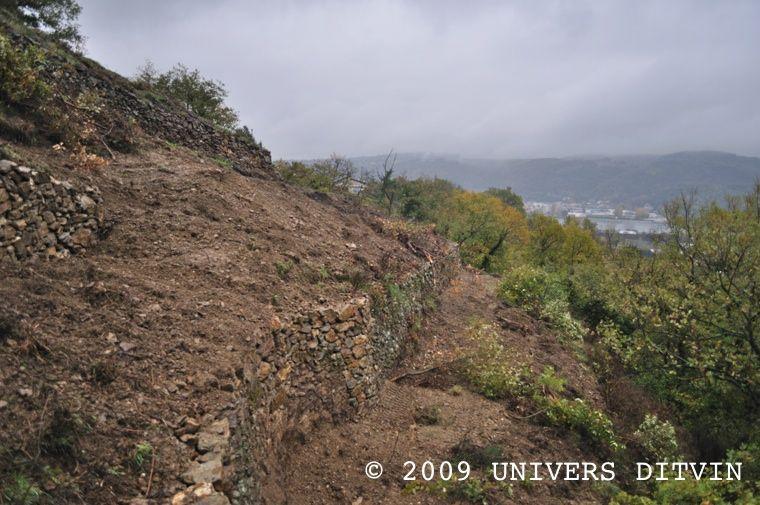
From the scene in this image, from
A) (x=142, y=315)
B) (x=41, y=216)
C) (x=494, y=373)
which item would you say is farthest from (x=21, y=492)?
(x=494, y=373)

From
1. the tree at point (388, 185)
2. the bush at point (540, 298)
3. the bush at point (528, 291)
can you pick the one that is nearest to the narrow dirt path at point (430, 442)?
the bush at point (540, 298)

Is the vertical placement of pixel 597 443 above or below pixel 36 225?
below

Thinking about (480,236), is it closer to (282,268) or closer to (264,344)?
(282,268)

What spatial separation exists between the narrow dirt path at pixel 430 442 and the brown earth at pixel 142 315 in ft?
7.10

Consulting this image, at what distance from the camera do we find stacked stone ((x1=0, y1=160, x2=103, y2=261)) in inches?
242

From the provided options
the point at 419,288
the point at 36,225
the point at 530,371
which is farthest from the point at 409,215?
the point at 36,225

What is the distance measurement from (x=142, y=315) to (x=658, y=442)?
32.8 ft

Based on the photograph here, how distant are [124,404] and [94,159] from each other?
6.34 meters

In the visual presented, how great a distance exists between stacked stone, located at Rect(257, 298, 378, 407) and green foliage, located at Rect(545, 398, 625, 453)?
4.12 metres

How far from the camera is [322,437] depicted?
7.34 metres

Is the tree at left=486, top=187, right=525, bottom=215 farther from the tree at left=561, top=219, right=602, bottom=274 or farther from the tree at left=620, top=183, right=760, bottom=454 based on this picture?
the tree at left=620, top=183, right=760, bottom=454

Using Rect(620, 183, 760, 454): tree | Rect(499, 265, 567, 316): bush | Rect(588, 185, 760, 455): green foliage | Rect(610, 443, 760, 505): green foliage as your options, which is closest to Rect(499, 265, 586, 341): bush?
Rect(499, 265, 567, 316): bush

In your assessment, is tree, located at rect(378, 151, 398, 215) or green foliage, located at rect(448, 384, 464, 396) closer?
green foliage, located at rect(448, 384, 464, 396)

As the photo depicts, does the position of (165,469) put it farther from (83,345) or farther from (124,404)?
(83,345)
